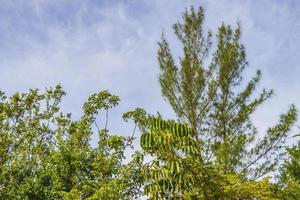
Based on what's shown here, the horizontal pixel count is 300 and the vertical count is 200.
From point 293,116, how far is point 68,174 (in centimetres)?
1025

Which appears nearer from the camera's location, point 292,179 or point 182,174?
point 182,174

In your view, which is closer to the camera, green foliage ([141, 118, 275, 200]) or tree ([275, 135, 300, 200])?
green foliage ([141, 118, 275, 200])

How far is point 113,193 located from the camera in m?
10.7

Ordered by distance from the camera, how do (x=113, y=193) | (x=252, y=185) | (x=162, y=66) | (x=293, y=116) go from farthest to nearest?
(x=162, y=66), (x=293, y=116), (x=113, y=193), (x=252, y=185)

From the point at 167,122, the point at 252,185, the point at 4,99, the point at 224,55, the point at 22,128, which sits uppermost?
the point at 224,55

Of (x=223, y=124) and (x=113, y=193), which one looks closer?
(x=113, y=193)

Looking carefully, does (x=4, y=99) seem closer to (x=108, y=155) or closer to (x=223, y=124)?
(x=108, y=155)

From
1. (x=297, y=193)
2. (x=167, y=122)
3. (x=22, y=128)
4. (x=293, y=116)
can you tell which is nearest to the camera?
(x=167, y=122)

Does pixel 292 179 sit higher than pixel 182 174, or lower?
higher

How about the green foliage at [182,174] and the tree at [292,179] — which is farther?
the tree at [292,179]

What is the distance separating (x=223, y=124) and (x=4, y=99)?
895 centimetres

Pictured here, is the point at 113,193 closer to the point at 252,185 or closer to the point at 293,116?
the point at 252,185

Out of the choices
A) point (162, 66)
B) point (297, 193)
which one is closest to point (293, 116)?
point (162, 66)

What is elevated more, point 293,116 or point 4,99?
point 293,116
